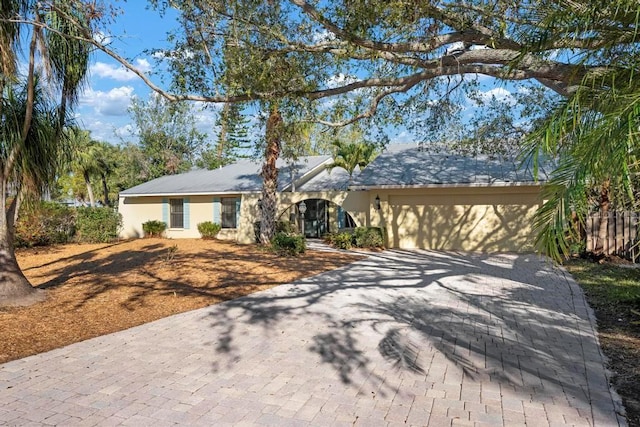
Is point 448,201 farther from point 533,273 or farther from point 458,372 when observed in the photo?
point 458,372

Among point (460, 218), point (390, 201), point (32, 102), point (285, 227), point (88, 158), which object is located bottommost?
point (285, 227)

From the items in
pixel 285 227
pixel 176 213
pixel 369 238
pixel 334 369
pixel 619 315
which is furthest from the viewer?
pixel 176 213

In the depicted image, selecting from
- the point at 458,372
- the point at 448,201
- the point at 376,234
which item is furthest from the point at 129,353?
the point at 448,201

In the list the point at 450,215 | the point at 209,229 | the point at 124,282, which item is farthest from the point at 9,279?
the point at 450,215

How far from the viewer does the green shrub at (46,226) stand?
56.7 ft

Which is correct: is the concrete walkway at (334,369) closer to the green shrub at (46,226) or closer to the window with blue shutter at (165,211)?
the green shrub at (46,226)

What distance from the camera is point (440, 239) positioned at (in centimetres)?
1688

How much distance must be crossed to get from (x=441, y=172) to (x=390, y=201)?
2.14 metres

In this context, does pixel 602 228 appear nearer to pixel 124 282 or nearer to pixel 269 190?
pixel 269 190

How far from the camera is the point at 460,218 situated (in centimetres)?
1655

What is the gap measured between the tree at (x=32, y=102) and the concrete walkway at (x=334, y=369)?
11.4 feet

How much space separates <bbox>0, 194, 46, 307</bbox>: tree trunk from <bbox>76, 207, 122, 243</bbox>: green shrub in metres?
12.4

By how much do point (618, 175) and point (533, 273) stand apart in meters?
8.77

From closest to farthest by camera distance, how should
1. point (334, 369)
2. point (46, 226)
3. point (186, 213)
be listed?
point (334, 369), point (46, 226), point (186, 213)
